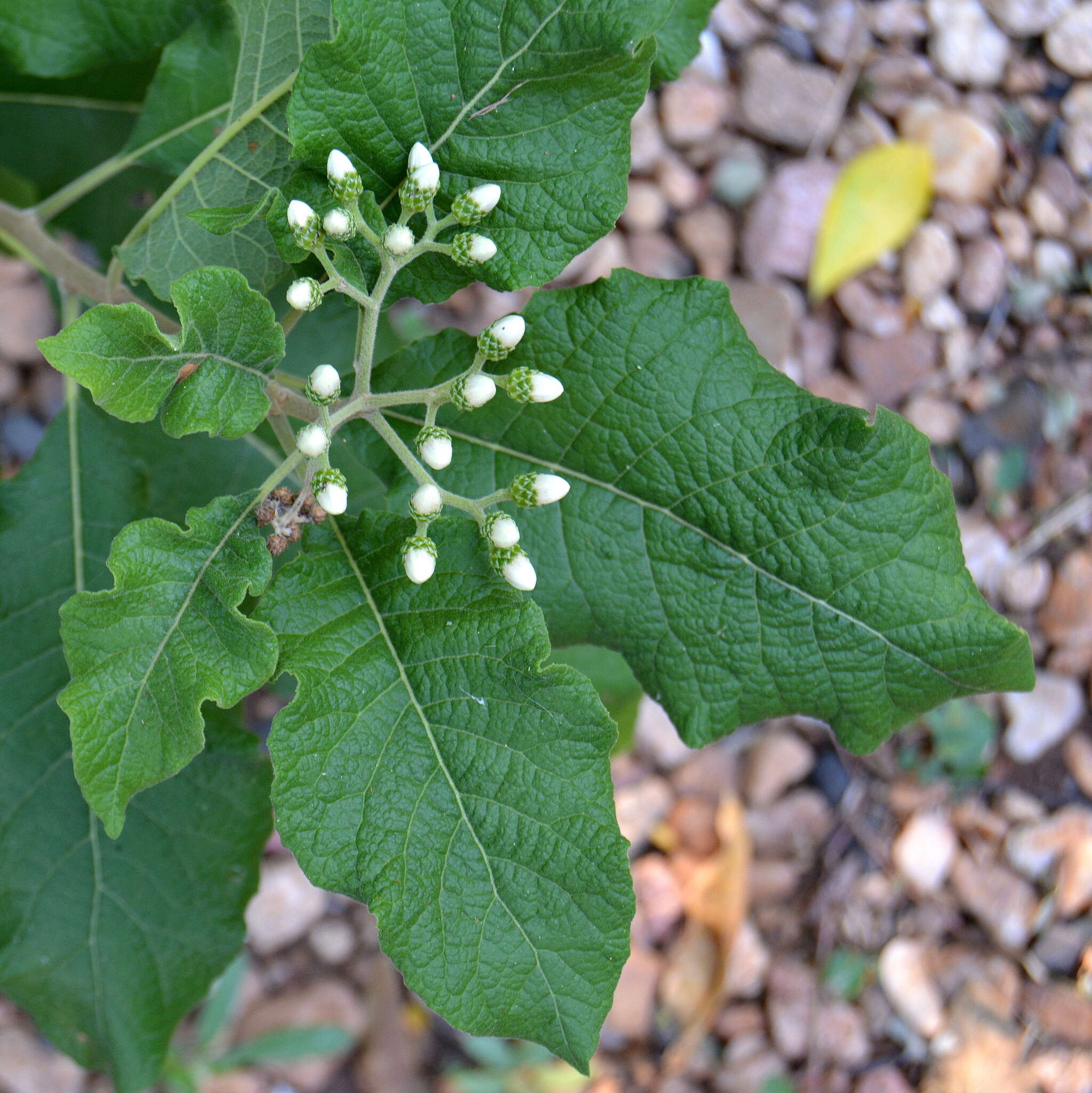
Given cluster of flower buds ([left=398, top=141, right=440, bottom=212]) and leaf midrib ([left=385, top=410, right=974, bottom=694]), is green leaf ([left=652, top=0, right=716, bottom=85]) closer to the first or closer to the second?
cluster of flower buds ([left=398, top=141, right=440, bottom=212])

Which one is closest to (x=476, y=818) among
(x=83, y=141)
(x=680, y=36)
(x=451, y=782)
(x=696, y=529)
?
(x=451, y=782)

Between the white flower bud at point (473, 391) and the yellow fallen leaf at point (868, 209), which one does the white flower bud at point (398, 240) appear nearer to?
the white flower bud at point (473, 391)

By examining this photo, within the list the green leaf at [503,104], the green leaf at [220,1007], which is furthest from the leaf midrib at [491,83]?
the green leaf at [220,1007]

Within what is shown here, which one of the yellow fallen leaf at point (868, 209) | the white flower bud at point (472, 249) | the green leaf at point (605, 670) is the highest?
the white flower bud at point (472, 249)

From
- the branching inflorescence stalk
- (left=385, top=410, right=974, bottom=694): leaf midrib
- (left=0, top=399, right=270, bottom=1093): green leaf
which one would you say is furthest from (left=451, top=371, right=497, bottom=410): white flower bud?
(left=0, top=399, right=270, bottom=1093): green leaf

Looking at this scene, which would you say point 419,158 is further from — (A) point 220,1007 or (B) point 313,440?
(A) point 220,1007

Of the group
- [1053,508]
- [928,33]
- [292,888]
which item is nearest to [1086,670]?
[1053,508]

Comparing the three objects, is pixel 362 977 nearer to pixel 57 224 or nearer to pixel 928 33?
pixel 57 224
